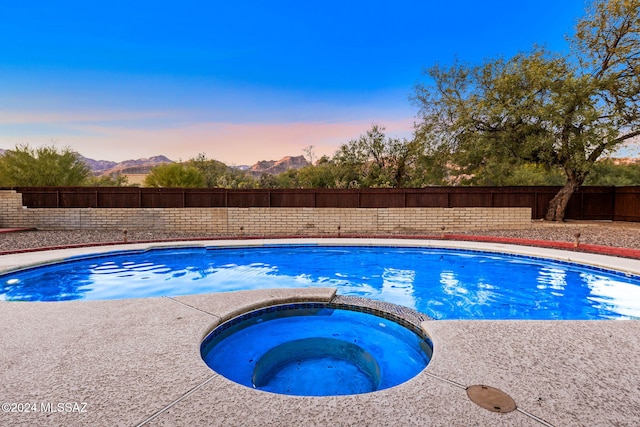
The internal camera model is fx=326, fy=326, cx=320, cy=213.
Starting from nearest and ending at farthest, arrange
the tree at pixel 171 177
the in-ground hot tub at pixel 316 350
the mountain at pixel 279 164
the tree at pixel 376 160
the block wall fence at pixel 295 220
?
1. the in-ground hot tub at pixel 316 350
2. the block wall fence at pixel 295 220
3. the tree at pixel 376 160
4. the tree at pixel 171 177
5. the mountain at pixel 279 164

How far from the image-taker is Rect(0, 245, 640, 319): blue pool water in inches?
251

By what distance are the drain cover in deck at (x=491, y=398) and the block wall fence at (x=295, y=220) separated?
1179 cm

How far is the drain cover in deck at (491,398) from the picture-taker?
233cm

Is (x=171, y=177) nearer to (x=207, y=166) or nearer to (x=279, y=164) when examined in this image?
(x=207, y=166)

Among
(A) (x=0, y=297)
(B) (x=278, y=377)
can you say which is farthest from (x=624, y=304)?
(A) (x=0, y=297)

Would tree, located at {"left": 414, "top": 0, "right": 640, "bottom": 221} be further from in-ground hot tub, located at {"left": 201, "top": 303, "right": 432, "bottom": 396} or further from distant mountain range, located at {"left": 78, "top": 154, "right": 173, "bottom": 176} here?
distant mountain range, located at {"left": 78, "top": 154, "right": 173, "bottom": 176}

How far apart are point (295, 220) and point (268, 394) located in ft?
39.7

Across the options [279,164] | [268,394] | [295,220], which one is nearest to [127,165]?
[279,164]

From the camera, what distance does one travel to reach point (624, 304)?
237 inches

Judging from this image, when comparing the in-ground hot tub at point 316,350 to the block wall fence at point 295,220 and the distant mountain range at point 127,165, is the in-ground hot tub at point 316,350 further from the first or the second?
the distant mountain range at point 127,165

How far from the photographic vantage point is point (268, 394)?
8.54 feet

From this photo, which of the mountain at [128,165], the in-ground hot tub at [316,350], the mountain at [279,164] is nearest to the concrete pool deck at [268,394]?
the in-ground hot tub at [316,350]

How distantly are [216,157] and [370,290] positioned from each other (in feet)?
126

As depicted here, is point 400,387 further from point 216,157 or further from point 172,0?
point 216,157
